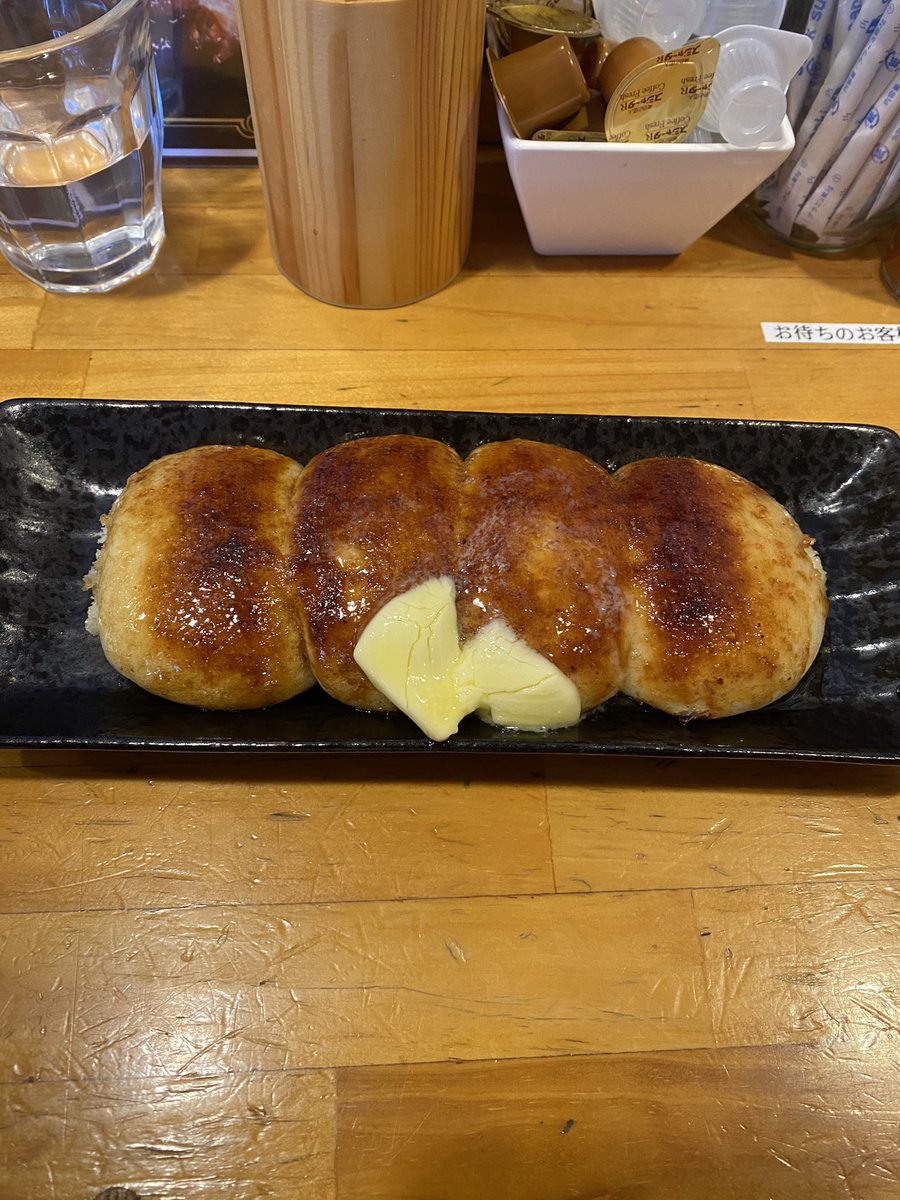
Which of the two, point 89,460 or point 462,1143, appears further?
point 89,460

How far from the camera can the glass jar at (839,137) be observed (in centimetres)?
150

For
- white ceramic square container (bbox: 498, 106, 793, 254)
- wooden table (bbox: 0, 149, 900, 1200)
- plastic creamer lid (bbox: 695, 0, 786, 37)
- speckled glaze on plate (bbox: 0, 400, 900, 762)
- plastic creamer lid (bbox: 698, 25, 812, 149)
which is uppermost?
plastic creamer lid (bbox: 695, 0, 786, 37)

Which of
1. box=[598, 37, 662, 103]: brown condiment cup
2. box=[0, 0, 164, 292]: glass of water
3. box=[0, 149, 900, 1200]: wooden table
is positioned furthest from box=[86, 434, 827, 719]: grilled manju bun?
box=[598, 37, 662, 103]: brown condiment cup

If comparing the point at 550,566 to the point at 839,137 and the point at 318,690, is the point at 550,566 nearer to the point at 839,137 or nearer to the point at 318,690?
the point at 318,690

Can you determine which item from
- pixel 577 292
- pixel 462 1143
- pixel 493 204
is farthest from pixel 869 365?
pixel 462 1143

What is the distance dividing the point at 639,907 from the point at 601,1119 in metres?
0.27

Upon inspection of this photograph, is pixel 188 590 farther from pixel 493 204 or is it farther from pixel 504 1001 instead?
pixel 493 204

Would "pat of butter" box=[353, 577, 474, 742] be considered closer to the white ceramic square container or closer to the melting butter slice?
the melting butter slice

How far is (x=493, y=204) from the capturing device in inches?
77.0

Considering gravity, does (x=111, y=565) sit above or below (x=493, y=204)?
below

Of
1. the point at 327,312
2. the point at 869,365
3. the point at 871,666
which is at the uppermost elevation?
the point at 327,312

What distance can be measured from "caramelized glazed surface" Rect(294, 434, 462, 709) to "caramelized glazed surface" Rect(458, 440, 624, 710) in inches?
2.1

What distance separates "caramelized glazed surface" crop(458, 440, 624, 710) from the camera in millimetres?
1156

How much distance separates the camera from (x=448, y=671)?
1156 millimetres
